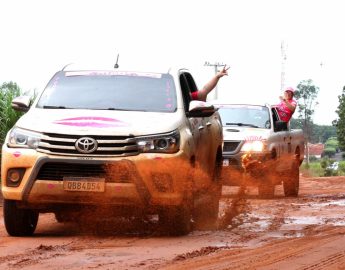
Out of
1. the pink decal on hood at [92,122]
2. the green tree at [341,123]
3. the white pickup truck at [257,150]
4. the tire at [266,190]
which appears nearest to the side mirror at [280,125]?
the white pickup truck at [257,150]

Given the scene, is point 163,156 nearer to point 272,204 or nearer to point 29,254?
point 29,254

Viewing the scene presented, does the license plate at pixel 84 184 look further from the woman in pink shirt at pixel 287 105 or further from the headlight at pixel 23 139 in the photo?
the woman in pink shirt at pixel 287 105

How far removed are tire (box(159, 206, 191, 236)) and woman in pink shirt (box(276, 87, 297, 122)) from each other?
10.1 metres

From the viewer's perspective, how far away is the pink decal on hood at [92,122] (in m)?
10.1

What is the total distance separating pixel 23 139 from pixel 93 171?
2.77 feet

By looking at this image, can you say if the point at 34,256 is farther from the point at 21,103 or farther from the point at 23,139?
the point at 21,103

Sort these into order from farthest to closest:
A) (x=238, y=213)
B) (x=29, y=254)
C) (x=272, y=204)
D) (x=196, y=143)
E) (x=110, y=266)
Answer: (x=272, y=204) < (x=238, y=213) < (x=196, y=143) < (x=29, y=254) < (x=110, y=266)

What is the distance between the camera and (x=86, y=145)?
9883 mm

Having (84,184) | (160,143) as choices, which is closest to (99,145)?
(84,184)

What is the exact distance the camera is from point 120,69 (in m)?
11.6

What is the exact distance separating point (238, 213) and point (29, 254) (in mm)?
5250

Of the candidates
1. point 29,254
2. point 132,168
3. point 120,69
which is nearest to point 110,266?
point 29,254

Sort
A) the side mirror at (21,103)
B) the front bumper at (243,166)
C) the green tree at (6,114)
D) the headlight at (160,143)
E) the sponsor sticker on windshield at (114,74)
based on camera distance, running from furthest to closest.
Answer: the front bumper at (243,166), the green tree at (6,114), the sponsor sticker on windshield at (114,74), the side mirror at (21,103), the headlight at (160,143)

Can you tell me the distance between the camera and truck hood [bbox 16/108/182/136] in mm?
10008
